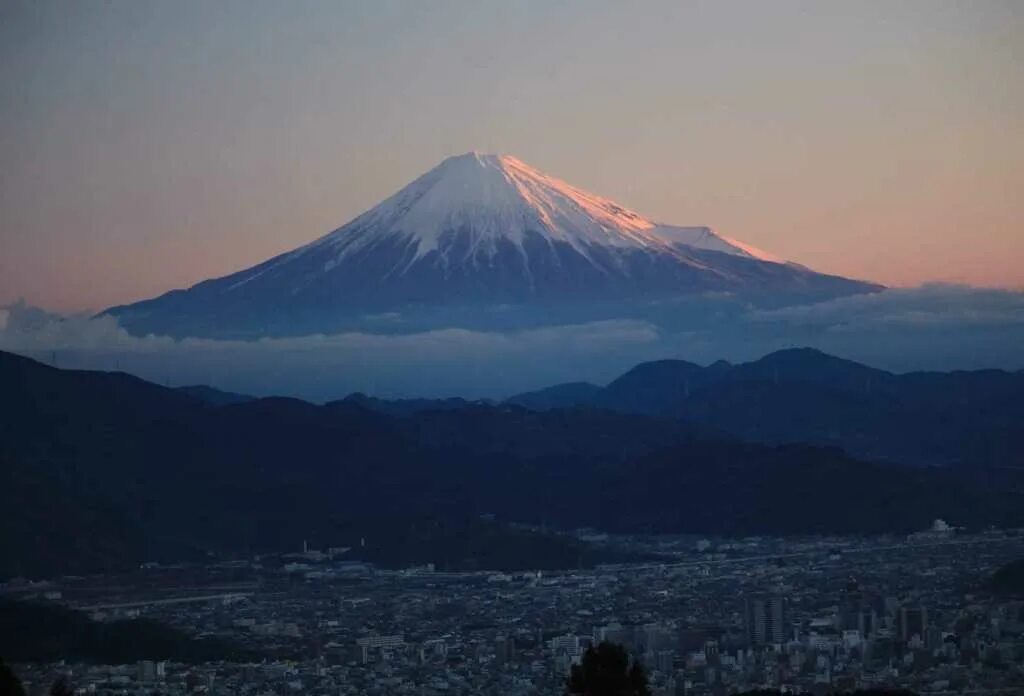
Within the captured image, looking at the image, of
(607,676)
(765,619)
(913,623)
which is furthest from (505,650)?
(607,676)

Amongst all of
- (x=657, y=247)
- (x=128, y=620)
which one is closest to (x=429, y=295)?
(x=657, y=247)

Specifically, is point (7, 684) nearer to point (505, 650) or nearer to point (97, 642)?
point (97, 642)

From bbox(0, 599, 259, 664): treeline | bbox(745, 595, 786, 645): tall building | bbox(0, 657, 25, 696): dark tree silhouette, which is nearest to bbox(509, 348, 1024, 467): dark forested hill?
bbox(745, 595, 786, 645): tall building

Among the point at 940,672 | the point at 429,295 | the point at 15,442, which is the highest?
the point at 429,295

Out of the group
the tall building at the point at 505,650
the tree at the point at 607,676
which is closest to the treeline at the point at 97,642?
the tall building at the point at 505,650

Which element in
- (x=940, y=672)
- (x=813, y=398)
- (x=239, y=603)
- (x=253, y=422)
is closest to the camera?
(x=940, y=672)

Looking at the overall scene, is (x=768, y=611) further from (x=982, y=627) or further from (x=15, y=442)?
(x=15, y=442)
